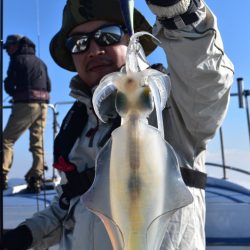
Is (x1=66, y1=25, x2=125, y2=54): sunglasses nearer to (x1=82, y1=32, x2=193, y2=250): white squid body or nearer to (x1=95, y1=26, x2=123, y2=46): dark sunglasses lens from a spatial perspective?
(x1=95, y1=26, x2=123, y2=46): dark sunglasses lens

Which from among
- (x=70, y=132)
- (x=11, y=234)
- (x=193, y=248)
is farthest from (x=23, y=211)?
(x=193, y=248)

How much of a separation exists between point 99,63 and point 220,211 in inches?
94.4

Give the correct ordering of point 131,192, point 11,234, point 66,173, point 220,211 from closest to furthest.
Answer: point 131,192
point 66,173
point 11,234
point 220,211

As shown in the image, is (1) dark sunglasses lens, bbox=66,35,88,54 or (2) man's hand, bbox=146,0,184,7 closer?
(2) man's hand, bbox=146,0,184,7

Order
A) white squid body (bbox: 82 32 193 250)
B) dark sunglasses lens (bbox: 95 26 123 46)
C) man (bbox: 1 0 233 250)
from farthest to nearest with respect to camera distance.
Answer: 1. dark sunglasses lens (bbox: 95 26 123 46)
2. man (bbox: 1 0 233 250)
3. white squid body (bbox: 82 32 193 250)

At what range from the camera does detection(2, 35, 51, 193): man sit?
5523mm

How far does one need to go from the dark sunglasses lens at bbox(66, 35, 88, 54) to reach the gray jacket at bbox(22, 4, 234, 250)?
66cm

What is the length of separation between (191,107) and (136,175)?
0.62 m

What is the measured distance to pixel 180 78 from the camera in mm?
1694

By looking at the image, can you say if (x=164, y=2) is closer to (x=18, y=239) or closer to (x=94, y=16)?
(x=94, y=16)

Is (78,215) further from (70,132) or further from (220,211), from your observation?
(220,211)

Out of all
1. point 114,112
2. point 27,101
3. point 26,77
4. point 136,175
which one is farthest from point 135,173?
point 26,77

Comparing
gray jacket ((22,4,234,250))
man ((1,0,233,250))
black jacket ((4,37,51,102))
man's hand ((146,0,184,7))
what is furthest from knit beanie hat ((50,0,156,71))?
black jacket ((4,37,51,102))

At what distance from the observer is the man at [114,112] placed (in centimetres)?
161
